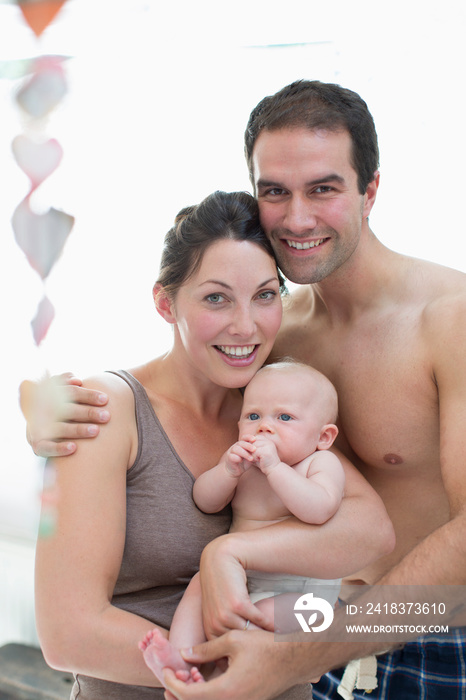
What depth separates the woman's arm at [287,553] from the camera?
1.22 meters

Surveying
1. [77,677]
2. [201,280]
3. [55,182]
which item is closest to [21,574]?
[77,677]

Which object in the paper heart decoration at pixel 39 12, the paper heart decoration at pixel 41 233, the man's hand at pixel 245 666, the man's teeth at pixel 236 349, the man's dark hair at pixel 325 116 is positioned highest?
the man's dark hair at pixel 325 116

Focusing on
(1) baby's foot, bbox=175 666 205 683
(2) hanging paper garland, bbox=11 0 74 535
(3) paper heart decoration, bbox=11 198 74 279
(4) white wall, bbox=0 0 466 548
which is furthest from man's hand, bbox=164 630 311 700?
(4) white wall, bbox=0 0 466 548

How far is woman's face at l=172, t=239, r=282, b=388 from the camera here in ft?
4.67

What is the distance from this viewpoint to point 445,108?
7.30 feet

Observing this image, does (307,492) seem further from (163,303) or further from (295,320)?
(295,320)

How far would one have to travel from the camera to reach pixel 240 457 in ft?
4.39

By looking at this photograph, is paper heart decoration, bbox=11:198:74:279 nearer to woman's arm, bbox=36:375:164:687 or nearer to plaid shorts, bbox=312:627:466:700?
woman's arm, bbox=36:375:164:687

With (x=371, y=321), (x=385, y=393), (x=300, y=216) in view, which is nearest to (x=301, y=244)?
(x=300, y=216)

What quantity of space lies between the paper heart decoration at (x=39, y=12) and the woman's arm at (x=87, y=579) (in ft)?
2.51

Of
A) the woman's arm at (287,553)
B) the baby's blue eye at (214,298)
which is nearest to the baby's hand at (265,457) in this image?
the woman's arm at (287,553)

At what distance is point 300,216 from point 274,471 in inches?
26.3

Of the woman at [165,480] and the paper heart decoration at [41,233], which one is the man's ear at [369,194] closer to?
the woman at [165,480]

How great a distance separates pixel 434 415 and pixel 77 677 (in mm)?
1072
